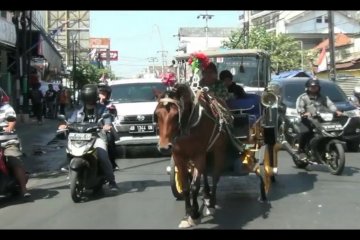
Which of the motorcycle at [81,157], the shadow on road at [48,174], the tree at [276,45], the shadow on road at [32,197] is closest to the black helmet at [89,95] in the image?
the motorcycle at [81,157]

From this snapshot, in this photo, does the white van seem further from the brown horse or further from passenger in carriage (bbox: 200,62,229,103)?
the brown horse

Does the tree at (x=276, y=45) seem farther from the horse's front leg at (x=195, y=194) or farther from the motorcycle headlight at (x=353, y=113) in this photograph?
the horse's front leg at (x=195, y=194)

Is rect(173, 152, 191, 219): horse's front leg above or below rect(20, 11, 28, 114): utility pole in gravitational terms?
below

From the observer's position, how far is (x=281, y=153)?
1426 cm

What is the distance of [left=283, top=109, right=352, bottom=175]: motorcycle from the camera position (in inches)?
410

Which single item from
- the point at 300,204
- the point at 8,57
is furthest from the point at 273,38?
the point at 300,204

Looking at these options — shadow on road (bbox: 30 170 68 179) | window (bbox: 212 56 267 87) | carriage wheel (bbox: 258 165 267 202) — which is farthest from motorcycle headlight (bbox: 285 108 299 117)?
carriage wheel (bbox: 258 165 267 202)

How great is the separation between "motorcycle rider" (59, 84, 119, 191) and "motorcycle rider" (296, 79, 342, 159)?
3.79 meters

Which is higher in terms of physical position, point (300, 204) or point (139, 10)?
point (139, 10)

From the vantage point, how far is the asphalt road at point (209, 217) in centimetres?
697

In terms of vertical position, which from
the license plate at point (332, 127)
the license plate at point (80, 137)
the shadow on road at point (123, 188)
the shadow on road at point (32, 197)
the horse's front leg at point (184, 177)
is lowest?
the shadow on road at point (32, 197)

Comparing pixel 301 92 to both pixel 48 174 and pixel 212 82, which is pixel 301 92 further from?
pixel 212 82
